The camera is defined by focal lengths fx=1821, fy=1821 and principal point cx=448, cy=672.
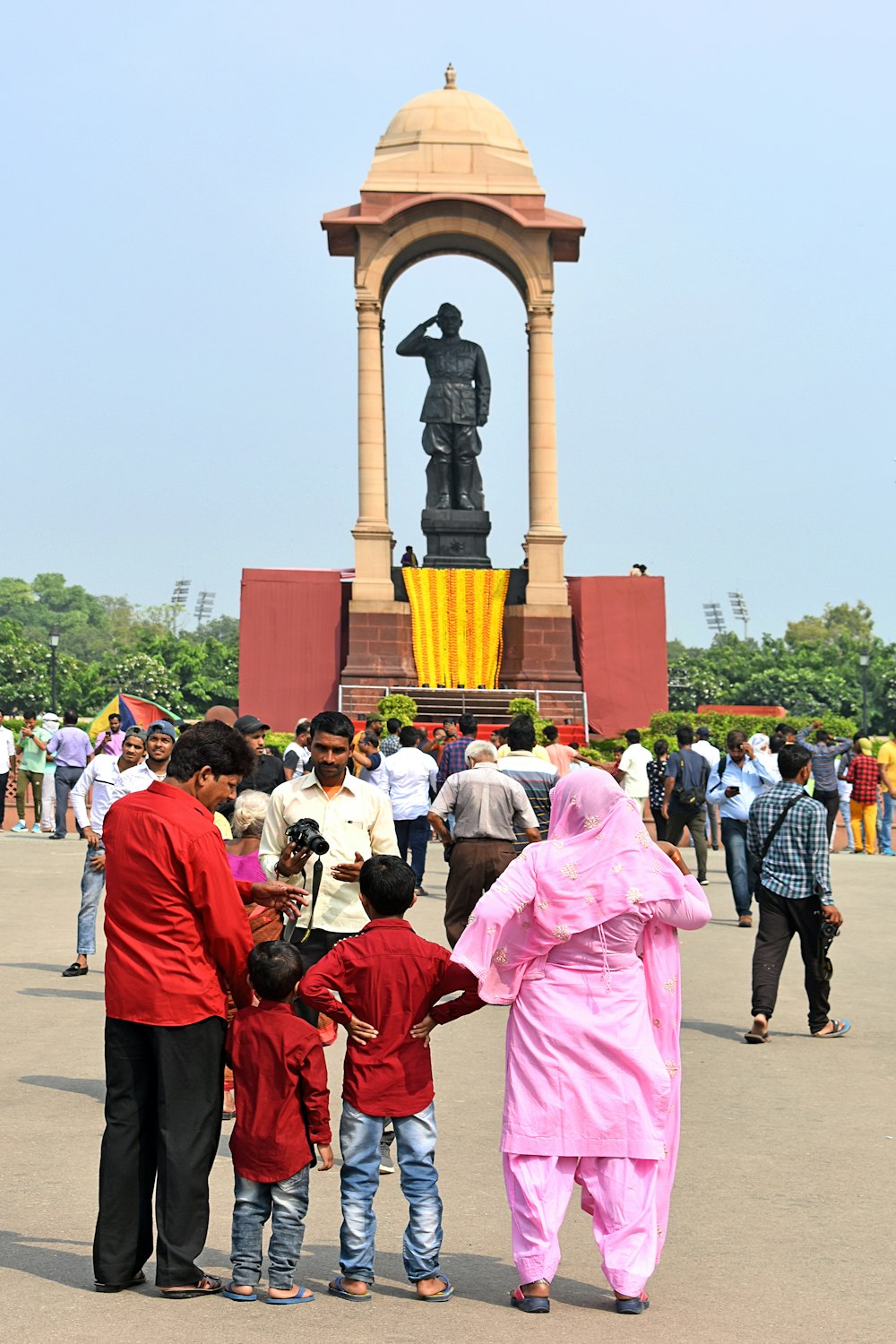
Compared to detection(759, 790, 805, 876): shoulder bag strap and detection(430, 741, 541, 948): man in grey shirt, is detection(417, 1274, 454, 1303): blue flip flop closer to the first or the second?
detection(759, 790, 805, 876): shoulder bag strap

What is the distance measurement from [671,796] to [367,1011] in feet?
38.2

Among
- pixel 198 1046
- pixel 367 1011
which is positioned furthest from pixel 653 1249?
pixel 198 1046

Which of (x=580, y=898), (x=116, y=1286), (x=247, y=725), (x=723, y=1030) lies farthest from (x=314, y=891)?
(x=247, y=725)

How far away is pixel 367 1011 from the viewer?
5070 mm

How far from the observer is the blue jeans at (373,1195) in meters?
4.89

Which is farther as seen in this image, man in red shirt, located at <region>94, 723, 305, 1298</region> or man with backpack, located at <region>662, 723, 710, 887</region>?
man with backpack, located at <region>662, 723, 710, 887</region>

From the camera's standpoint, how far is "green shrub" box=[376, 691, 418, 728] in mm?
28781

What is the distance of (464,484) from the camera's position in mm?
34938

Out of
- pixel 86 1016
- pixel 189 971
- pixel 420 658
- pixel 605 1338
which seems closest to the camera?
pixel 605 1338

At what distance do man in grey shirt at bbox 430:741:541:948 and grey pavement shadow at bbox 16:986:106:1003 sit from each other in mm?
2065

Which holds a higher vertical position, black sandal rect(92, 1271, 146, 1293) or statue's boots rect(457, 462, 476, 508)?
statue's boots rect(457, 462, 476, 508)

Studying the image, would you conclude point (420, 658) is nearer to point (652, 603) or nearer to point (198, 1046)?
point (652, 603)

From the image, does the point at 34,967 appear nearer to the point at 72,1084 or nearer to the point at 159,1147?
the point at 72,1084

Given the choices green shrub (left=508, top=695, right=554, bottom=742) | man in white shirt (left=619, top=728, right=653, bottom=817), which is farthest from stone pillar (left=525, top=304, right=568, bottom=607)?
man in white shirt (left=619, top=728, right=653, bottom=817)
